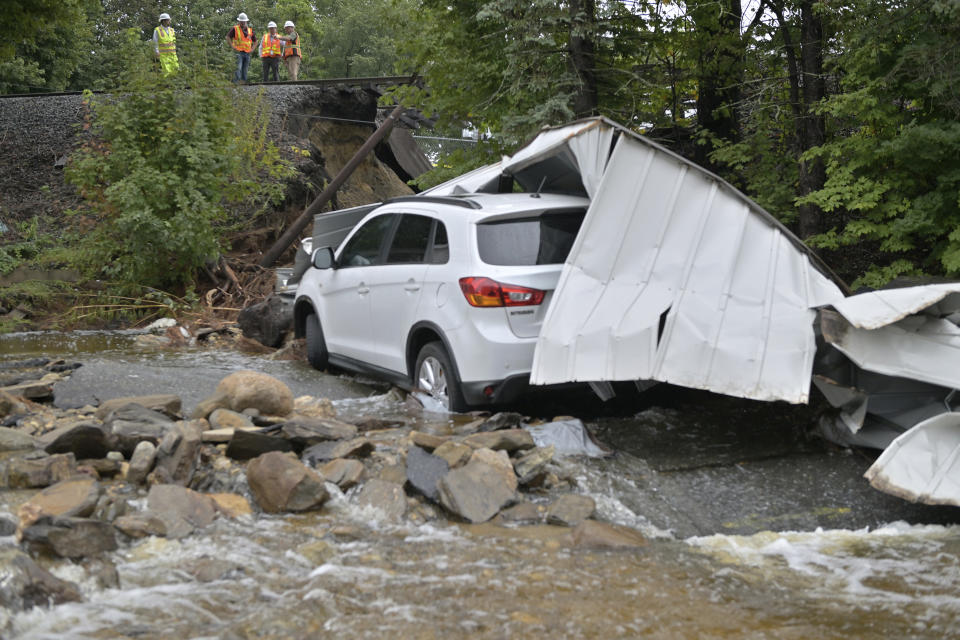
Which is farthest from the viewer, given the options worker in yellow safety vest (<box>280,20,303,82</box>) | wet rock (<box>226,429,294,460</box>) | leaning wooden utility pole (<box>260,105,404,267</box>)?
worker in yellow safety vest (<box>280,20,303,82</box>)

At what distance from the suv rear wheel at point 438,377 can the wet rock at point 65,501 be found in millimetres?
2718

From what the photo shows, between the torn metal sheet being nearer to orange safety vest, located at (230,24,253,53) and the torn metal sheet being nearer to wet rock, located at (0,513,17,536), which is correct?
wet rock, located at (0,513,17,536)

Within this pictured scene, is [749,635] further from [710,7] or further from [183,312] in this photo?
[183,312]

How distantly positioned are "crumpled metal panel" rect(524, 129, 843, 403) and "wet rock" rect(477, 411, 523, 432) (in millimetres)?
680

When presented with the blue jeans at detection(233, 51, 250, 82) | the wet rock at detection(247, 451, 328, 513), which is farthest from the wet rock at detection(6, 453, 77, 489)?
the blue jeans at detection(233, 51, 250, 82)

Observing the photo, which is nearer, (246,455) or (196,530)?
(196,530)

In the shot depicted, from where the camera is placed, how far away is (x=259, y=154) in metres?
19.1

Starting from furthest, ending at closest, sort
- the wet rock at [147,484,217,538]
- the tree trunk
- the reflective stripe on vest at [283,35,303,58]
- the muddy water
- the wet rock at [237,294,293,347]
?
1. the reflective stripe on vest at [283,35,303,58]
2. the wet rock at [237,294,293,347]
3. the tree trunk
4. the wet rock at [147,484,217,538]
5. the muddy water

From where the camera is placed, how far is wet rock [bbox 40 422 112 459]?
5715mm

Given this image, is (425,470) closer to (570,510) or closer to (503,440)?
(503,440)

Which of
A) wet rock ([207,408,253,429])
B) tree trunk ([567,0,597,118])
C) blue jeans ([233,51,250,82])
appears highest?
blue jeans ([233,51,250,82])

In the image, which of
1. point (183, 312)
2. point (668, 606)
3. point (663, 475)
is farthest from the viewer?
point (183, 312)

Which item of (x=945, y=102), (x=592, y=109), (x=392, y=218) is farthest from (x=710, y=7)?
(x=392, y=218)

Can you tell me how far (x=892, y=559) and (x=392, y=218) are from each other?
5.14 metres
